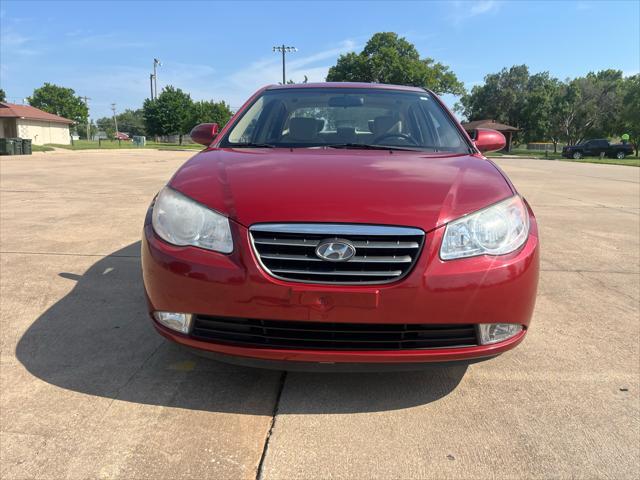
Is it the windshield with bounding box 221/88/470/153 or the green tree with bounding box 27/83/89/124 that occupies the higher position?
the green tree with bounding box 27/83/89/124

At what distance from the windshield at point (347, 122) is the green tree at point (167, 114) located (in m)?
61.4

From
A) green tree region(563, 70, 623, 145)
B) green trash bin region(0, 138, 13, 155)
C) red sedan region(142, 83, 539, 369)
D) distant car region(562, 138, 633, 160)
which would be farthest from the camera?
green tree region(563, 70, 623, 145)

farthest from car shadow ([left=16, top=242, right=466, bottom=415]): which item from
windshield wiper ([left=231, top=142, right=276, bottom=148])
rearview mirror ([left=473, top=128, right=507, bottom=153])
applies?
rearview mirror ([left=473, top=128, right=507, bottom=153])

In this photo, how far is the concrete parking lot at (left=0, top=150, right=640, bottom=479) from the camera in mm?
1877

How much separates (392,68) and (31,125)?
39.5 metres

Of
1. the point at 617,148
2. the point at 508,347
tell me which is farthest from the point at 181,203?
the point at 617,148

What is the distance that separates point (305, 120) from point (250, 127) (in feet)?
1.27

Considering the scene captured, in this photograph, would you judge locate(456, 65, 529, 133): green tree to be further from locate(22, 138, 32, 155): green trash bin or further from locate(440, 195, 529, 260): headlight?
locate(440, 195, 529, 260): headlight

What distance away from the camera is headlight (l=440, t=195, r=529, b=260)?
200 centimetres

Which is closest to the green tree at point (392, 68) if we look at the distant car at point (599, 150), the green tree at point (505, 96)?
the green tree at point (505, 96)


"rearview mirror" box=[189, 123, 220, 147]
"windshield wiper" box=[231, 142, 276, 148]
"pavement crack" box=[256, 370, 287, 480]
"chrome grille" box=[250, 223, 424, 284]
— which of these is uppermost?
"rearview mirror" box=[189, 123, 220, 147]

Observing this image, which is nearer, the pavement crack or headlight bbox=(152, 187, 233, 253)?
the pavement crack

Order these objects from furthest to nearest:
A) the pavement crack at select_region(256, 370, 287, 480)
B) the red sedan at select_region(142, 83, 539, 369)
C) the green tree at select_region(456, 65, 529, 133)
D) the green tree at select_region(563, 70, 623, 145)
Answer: the green tree at select_region(456, 65, 529, 133)
the green tree at select_region(563, 70, 623, 145)
the red sedan at select_region(142, 83, 539, 369)
the pavement crack at select_region(256, 370, 287, 480)

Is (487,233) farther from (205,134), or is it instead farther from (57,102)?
(57,102)
